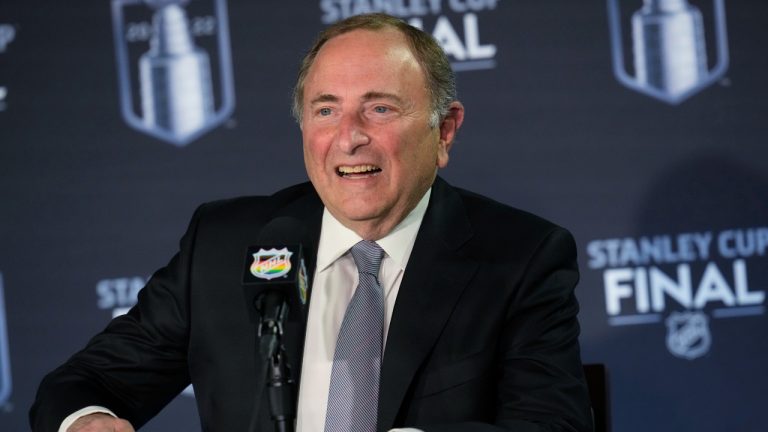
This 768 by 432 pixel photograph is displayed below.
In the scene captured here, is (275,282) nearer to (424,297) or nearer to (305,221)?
(424,297)

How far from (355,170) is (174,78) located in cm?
190

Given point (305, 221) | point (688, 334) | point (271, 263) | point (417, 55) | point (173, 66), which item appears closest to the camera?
point (271, 263)

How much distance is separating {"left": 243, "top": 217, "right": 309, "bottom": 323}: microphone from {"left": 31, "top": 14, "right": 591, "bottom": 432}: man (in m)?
0.49

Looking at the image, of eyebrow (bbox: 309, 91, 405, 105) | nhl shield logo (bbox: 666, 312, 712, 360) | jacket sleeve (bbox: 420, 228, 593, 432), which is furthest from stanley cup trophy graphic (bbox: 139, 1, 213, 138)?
jacket sleeve (bbox: 420, 228, 593, 432)

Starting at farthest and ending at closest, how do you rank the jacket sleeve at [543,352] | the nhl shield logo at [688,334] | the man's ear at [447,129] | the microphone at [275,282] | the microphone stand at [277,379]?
the nhl shield logo at [688,334], the man's ear at [447,129], the jacket sleeve at [543,352], the microphone at [275,282], the microphone stand at [277,379]

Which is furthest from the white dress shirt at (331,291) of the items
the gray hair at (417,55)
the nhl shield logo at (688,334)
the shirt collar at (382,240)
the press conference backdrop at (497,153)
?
the nhl shield logo at (688,334)

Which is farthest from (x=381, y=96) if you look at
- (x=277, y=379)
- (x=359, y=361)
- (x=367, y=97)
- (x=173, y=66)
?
(x=173, y=66)

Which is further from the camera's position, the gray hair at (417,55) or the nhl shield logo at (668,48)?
the nhl shield logo at (668,48)

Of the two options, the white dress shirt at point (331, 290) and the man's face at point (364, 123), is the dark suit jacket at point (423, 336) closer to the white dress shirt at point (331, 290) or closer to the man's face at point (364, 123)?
the white dress shirt at point (331, 290)

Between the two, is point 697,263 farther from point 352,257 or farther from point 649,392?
point 352,257

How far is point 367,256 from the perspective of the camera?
2.34m

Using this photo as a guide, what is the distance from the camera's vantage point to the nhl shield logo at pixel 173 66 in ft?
12.9

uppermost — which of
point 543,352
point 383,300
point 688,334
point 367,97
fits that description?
point 367,97

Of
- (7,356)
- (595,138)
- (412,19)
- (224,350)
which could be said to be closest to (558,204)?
(595,138)
